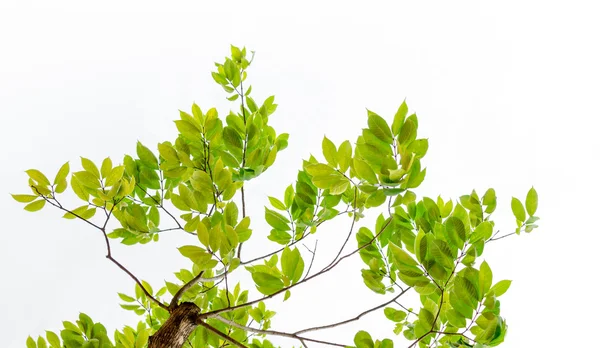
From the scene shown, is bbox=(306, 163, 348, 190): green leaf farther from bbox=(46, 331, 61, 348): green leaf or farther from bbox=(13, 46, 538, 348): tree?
bbox=(46, 331, 61, 348): green leaf

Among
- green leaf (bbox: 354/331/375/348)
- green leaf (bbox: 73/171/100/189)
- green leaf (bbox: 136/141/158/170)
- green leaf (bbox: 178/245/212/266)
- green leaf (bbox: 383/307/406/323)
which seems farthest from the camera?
green leaf (bbox: 383/307/406/323)

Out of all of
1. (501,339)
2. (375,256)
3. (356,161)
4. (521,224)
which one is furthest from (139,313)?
(521,224)

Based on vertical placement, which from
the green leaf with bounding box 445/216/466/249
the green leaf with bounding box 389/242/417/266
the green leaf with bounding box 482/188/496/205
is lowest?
the green leaf with bounding box 389/242/417/266

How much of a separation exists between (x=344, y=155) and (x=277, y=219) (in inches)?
12.8

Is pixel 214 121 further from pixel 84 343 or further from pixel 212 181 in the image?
pixel 84 343

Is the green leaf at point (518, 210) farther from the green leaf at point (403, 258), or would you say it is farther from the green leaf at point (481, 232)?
the green leaf at point (403, 258)

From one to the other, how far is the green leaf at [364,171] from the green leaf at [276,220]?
1.22 ft

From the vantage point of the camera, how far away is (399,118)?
1.02 metres

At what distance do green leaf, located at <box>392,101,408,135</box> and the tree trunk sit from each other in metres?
0.69

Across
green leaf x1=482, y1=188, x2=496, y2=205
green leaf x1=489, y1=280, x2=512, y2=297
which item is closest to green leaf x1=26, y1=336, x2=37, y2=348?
green leaf x1=489, y1=280, x2=512, y2=297

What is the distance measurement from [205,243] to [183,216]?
29 centimetres

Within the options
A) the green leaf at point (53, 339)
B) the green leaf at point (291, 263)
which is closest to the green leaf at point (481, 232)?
the green leaf at point (291, 263)

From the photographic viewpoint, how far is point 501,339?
962 millimetres

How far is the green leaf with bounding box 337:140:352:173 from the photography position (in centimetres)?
112
